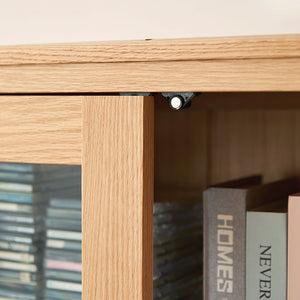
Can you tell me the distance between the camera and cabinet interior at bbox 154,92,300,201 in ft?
3.03

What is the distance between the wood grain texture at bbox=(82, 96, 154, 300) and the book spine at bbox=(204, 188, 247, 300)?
12 centimetres

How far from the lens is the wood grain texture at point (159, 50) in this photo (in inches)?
19.6

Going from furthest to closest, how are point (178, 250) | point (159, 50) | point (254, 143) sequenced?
point (254, 143) < point (178, 250) < point (159, 50)

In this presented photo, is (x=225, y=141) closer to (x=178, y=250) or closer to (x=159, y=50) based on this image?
(x=178, y=250)

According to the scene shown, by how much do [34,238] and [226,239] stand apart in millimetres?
216

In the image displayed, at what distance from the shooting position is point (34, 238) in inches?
26.0

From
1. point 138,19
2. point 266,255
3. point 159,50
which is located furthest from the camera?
point 138,19

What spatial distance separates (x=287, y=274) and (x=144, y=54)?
26 cm

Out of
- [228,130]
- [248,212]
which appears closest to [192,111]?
[228,130]

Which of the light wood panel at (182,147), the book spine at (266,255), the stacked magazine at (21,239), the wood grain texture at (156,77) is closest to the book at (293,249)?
the book spine at (266,255)

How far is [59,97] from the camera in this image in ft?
1.83

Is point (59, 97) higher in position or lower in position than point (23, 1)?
lower

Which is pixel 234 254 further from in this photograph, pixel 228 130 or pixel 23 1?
pixel 23 1

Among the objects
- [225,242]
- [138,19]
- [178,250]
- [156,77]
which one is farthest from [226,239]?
[138,19]
